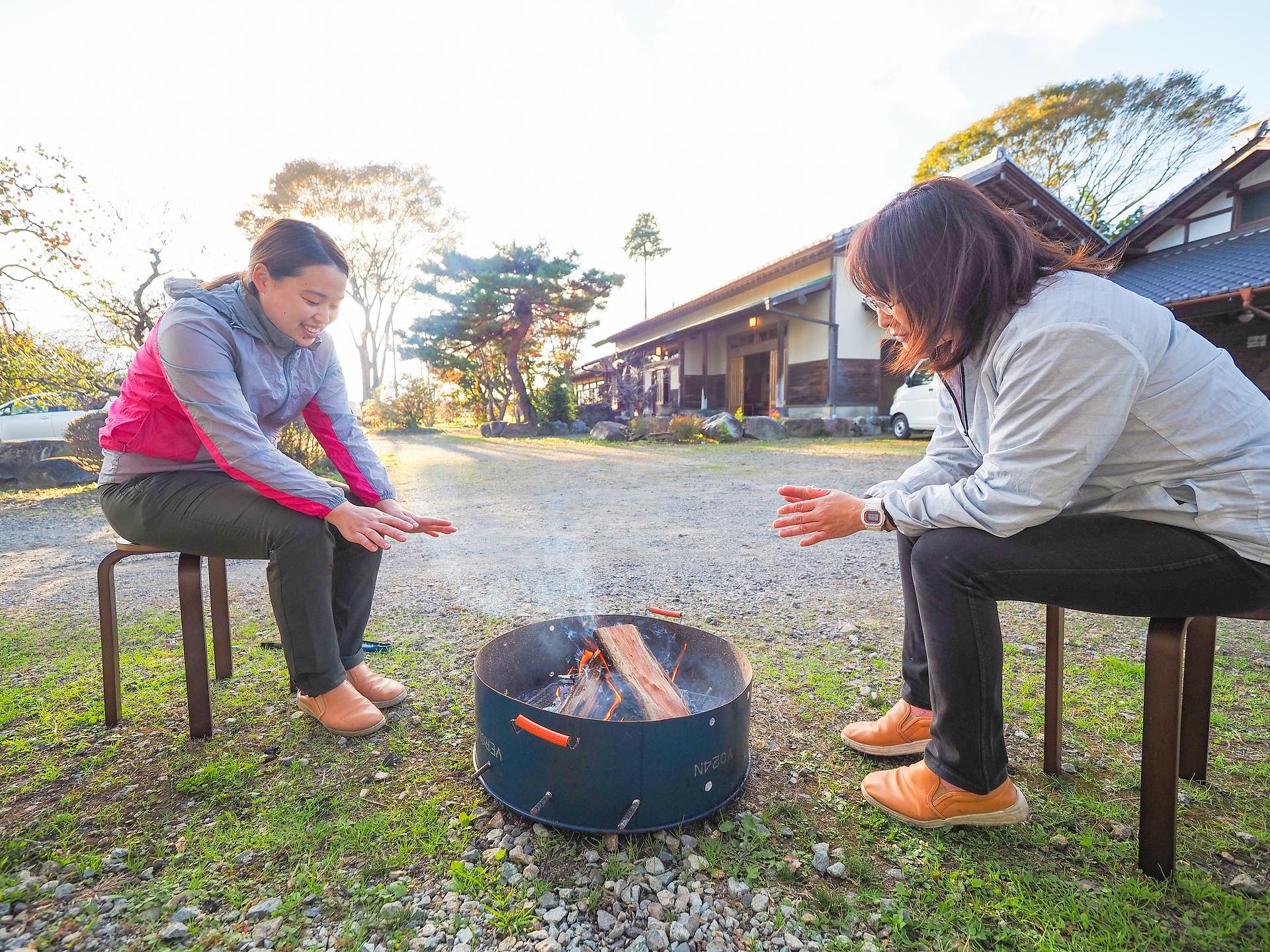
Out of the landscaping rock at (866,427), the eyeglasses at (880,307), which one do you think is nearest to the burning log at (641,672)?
the eyeglasses at (880,307)

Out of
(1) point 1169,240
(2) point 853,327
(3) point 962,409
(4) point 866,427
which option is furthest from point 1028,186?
(3) point 962,409

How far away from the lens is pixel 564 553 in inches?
159

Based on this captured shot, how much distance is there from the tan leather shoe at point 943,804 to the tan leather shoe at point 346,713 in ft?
4.44

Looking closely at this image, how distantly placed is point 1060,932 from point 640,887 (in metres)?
0.75

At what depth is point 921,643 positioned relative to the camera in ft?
5.61

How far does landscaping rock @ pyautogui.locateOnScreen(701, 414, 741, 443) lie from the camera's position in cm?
1239

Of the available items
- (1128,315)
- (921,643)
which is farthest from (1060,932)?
(1128,315)

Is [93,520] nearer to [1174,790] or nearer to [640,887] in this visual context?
[640,887]

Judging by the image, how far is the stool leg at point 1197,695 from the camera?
4.65ft

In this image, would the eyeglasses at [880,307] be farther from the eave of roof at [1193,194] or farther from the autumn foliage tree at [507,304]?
the autumn foliage tree at [507,304]

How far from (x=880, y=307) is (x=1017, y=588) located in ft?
2.17

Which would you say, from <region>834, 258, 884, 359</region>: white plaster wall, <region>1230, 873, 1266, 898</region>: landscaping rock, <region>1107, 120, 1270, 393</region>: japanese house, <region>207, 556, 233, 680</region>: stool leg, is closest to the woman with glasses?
<region>1230, 873, 1266, 898</region>: landscaping rock

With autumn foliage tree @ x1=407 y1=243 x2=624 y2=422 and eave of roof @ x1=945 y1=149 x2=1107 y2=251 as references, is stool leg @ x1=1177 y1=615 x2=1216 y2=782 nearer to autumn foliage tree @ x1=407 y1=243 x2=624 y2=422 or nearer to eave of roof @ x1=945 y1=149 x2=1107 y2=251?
eave of roof @ x1=945 y1=149 x2=1107 y2=251

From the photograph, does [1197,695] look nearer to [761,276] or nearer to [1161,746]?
[1161,746]
